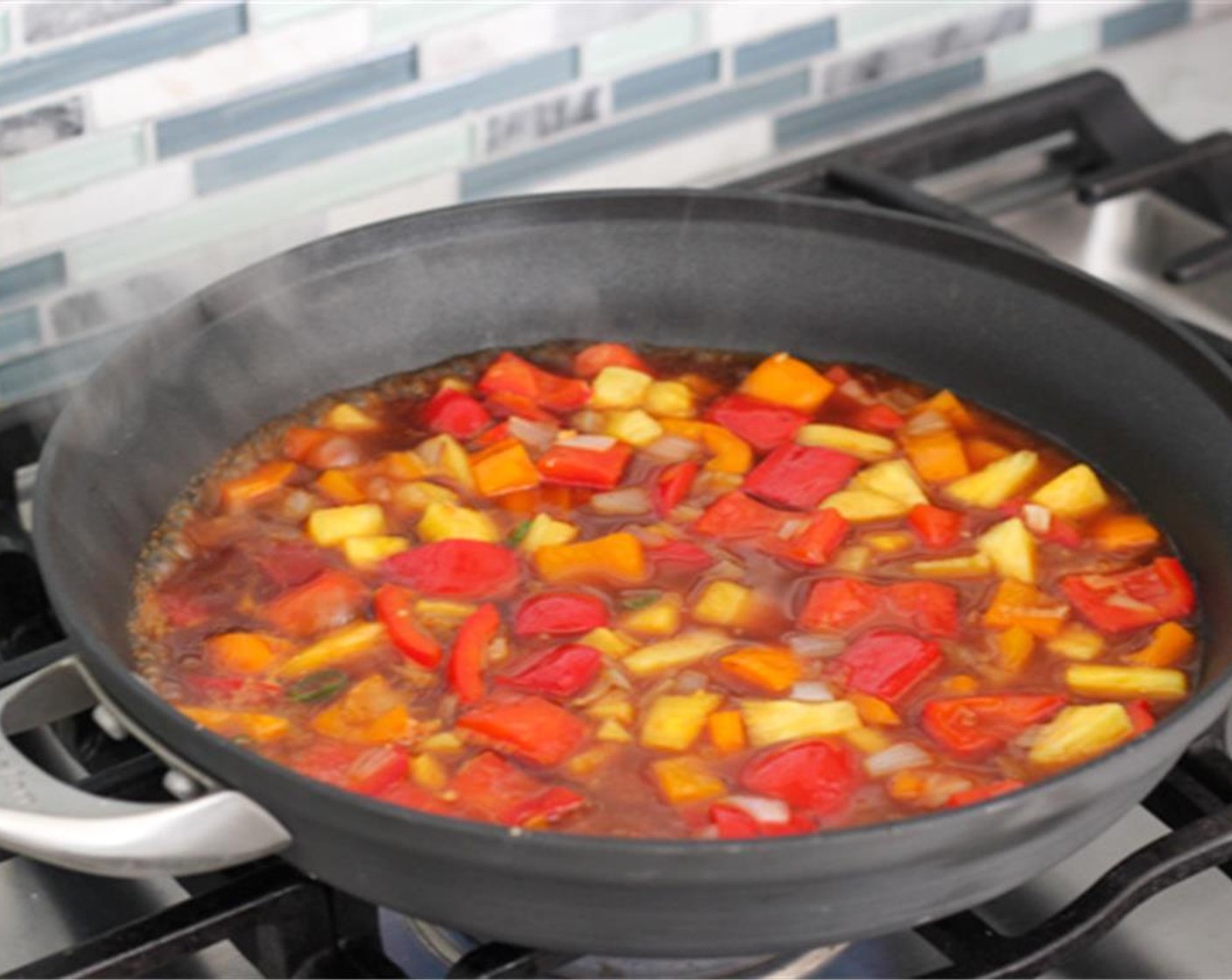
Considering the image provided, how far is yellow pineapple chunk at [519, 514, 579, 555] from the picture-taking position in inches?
60.9

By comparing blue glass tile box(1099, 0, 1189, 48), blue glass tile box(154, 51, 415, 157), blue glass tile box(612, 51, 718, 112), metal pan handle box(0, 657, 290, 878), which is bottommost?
metal pan handle box(0, 657, 290, 878)

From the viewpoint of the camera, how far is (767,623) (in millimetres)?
1474

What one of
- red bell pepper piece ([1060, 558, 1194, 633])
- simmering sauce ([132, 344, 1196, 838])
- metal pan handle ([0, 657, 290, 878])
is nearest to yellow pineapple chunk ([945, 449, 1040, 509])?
simmering sauce ([132, 344, 1196, 838])

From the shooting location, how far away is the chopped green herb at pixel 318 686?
1.39m

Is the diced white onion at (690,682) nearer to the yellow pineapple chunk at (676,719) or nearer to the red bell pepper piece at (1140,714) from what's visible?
the yellow pineapple chunk at (676,719)

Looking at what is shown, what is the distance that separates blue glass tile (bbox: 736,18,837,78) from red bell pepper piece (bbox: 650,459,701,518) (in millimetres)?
556

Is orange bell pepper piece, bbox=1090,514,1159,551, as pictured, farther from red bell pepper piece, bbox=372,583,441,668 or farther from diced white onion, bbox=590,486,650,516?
red bell pepper piece, bbox=372,583,441,668

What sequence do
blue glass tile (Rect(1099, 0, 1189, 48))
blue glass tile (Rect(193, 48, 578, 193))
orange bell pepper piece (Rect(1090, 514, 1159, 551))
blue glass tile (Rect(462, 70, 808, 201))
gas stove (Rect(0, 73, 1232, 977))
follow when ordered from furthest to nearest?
blue glass tile (Rect(1099, 0, 1189, 48)) < blue glass tile (Rect(462, 70, 808, 201)) < blue glass tile (Rect(193, 48, 578, 193)) < orange bell pepper piece (Rect(1090, 514, 1159, 551)) < gas stove (Rect(0, 73, 1232, 977))

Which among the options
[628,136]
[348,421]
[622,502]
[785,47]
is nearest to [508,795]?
[622,502]

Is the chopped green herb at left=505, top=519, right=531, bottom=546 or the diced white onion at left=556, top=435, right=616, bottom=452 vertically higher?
the diced white onion at left=556, top=435, right=616, bottom=452

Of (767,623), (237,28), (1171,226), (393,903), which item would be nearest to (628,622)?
(767,623)

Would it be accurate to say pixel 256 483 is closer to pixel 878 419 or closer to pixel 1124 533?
pixel 878 419

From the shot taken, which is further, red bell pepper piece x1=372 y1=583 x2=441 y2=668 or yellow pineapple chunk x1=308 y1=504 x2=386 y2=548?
yellow pineapple chunk x1=308 y1=504 x2=386 y2=548

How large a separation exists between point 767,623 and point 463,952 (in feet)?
1.02
